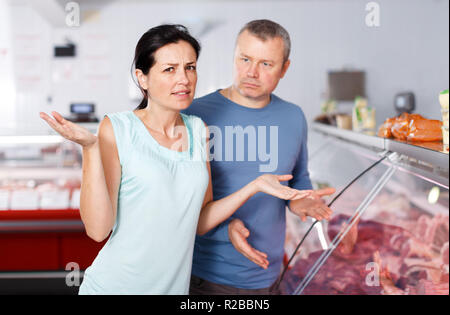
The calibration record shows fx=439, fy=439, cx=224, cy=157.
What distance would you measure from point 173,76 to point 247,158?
1.60 feet

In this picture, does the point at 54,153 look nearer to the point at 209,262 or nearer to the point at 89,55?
the point at 209,262

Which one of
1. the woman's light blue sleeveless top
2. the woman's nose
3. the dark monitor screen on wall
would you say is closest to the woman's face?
the woman's nose

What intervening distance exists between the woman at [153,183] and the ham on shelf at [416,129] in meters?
0.61

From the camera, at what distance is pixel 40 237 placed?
2.66m

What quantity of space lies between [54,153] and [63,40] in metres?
3.48

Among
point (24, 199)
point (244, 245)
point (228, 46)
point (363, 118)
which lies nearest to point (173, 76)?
point (244, 245)

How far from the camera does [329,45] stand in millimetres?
6207

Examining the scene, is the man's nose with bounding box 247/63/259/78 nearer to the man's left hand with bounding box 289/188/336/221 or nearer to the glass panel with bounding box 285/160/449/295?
the man's left hand with bounding box 289/188/336/221

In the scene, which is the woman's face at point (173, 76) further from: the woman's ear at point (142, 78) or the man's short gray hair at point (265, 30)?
the man's short gray hair at point (265, 30)

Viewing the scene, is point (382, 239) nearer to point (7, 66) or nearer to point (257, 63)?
point (257, 63)

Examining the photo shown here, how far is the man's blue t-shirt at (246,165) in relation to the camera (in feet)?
5.12

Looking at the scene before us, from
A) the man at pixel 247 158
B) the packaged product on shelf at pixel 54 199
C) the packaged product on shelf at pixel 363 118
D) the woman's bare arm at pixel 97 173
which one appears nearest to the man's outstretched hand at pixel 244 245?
the man at pixel 247 158

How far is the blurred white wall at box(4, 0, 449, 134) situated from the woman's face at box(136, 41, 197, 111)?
16.0 ft

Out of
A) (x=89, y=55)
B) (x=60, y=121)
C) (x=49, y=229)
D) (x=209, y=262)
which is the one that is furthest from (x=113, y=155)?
(x=89, y=55)
